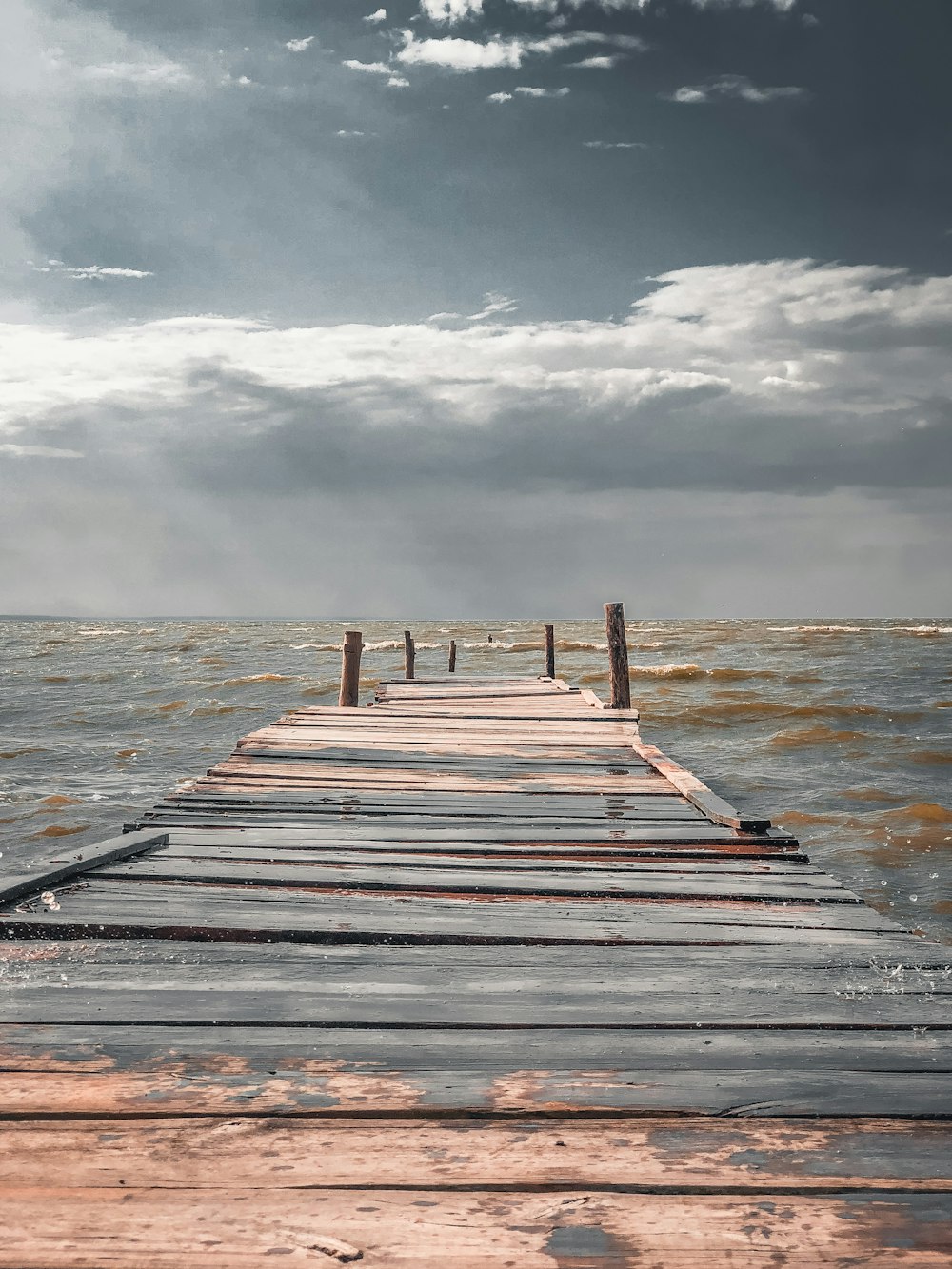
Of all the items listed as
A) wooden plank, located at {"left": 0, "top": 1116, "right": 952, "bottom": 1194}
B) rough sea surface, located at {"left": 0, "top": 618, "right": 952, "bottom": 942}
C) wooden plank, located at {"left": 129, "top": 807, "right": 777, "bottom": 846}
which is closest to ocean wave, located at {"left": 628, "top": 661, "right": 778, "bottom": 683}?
rough sea surface, located at {"left": 0, "top": 618, "right": 952, "bottom": 942}

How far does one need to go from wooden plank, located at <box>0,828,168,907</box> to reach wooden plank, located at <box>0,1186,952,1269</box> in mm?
1914

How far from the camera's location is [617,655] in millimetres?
11547

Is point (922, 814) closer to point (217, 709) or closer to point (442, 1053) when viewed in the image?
point (442, 1053)

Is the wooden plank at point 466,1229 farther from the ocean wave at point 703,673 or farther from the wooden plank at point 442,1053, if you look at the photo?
the ocean wave at point 703,673

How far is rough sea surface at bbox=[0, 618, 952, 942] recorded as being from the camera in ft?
28.5

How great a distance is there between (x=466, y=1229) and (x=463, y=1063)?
1.81 feet

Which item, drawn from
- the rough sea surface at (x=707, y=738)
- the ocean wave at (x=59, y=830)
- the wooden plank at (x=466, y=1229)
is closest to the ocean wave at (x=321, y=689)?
the rough sea surface at (x=707, y=738)

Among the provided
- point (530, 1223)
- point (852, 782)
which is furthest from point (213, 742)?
point (530, 1223)

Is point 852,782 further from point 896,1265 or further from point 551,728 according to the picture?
point 896,1265

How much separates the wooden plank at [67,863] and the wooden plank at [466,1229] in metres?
1.91

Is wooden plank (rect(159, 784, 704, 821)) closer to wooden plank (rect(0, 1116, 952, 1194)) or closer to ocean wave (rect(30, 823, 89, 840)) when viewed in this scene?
wooden plank (rect(0, 1116, 952, 1194))

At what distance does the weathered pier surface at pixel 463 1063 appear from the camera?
1561mm

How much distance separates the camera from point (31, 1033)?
2.23 m

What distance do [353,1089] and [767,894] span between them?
222 centimetres
